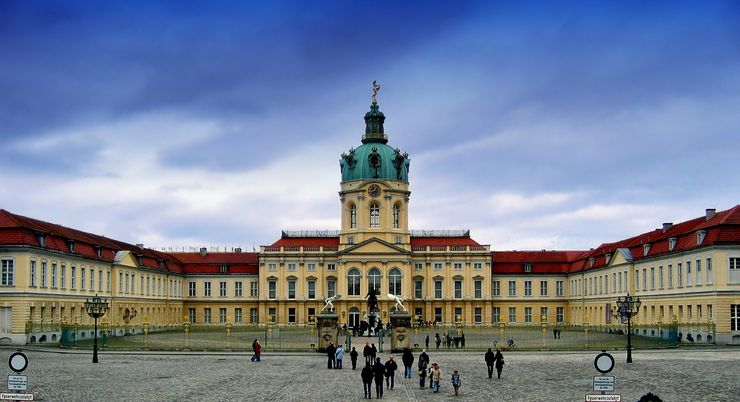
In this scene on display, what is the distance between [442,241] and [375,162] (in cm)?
1388

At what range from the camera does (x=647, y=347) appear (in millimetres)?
66188

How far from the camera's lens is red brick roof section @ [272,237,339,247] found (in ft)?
424

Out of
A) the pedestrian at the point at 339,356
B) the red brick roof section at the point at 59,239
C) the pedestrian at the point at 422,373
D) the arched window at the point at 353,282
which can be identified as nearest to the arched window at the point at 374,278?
the arched window at the point at 353,282

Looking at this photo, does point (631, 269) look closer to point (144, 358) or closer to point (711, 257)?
point (711, 257)

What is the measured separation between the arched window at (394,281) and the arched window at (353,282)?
13.1 ft

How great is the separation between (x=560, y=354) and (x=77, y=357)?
28959mm

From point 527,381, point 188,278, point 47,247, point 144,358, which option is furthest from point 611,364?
point 188,278

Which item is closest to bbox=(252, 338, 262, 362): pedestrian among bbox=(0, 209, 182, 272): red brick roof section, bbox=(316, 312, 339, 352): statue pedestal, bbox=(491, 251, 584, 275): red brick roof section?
bbox=(316, 312, 339, 352): statue pedestal

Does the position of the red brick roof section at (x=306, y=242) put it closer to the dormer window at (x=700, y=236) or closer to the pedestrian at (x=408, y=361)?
the dormer window at (x=700, y=236)

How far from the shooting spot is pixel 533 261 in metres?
129

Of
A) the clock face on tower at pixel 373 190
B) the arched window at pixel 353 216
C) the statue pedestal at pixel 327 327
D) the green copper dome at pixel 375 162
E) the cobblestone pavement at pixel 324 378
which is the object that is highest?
the green copper dome at pixel 375 162

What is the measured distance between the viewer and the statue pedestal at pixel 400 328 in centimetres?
6241

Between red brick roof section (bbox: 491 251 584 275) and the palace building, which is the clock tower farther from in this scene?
red brick roof section (bbox: 491 251 584 275)

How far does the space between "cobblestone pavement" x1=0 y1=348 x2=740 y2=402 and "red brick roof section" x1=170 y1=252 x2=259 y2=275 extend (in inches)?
2713
